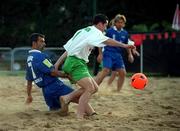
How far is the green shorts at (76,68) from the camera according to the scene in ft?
27.3

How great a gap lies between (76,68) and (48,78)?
1.80ft

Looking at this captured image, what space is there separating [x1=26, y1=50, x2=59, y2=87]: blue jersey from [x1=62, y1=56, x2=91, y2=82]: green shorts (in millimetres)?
294

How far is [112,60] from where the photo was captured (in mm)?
12062

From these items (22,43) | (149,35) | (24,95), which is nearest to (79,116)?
(24,95)

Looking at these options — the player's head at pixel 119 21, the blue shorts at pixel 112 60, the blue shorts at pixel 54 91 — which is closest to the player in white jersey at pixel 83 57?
the blue shorts at pixel 54 91

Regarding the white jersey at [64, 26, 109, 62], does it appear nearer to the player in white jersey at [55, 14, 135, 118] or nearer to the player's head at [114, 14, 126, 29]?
the player in white jersey at [55, 14, 135, 118]

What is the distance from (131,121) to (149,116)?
0.69 meters

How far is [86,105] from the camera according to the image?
834 centimetres

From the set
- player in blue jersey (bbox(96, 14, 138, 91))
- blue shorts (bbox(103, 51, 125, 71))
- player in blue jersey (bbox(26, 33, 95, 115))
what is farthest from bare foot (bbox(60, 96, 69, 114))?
blue shorts (bbox(103, 51, 125, 71))

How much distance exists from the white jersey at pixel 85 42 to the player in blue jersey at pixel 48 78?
42 cm

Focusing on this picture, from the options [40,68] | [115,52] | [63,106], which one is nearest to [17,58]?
[115,52]

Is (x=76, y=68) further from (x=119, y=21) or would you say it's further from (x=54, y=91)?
(x=119, y=21)

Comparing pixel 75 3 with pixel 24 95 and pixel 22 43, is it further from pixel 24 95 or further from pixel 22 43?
pixel 24 95

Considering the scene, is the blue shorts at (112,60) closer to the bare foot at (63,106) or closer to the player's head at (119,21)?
the player's head at (119,21)
